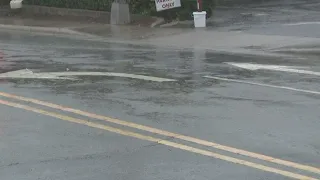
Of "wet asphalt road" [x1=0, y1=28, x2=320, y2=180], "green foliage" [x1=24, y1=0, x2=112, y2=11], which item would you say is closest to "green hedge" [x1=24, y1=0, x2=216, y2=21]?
"green foliage" [x1=24, y1=0, x2=112, y2=11]

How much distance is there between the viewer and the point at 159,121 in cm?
756

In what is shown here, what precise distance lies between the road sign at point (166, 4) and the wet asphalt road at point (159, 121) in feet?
29.2

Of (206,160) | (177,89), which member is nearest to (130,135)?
(206,160)

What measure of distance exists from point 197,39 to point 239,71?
21.1 ft

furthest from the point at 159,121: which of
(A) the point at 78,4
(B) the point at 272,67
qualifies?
(A) the point at 78,4

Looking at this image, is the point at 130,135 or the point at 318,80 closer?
the point at 130,135

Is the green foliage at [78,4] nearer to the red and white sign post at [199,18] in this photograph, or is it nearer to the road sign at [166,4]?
the road sign at [166,4]

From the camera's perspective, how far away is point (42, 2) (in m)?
27.5

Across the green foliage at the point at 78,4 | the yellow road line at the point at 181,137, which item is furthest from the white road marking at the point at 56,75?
the green foliage at the point at 78,4

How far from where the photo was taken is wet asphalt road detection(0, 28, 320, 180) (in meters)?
5.76

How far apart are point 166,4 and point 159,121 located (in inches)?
584

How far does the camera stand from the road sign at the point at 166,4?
21.8m

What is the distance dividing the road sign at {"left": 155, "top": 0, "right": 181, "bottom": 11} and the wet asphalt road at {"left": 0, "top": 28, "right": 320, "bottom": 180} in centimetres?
890

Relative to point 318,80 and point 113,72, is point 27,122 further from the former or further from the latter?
point 318,80
